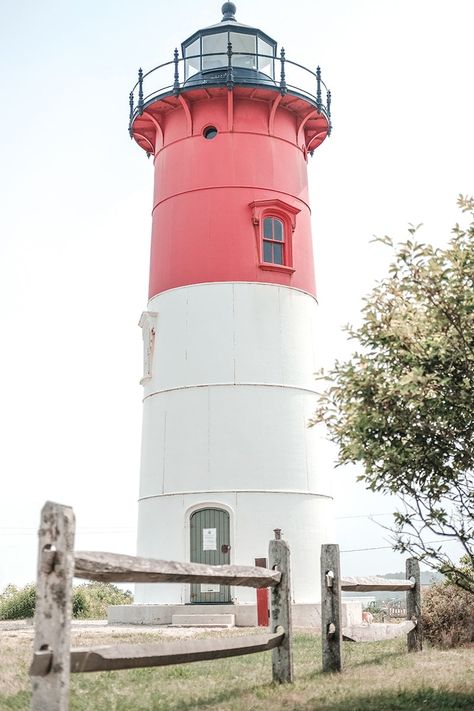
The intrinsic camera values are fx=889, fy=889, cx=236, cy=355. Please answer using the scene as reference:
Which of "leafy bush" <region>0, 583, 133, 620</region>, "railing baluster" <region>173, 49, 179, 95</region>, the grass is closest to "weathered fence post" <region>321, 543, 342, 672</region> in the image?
the grass

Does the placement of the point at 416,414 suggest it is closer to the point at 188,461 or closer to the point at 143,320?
the point at 188,461

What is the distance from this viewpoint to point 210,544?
2131 centimetres

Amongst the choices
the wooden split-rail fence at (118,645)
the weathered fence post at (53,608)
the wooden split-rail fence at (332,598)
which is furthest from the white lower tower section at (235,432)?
the weathered fence post at (53,608)

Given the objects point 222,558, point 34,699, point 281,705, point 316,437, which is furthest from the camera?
point 316,437

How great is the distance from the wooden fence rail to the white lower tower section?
41.6 ft

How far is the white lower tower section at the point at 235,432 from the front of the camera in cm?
2133

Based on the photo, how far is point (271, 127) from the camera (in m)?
24.2

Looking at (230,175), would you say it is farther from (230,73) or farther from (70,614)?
(70,614)

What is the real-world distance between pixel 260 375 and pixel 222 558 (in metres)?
4.53

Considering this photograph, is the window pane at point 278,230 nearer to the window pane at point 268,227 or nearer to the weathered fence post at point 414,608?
the window pane at point 268,227

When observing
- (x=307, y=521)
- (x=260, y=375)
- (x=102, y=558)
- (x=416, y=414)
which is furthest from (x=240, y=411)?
(x=102, y=558)

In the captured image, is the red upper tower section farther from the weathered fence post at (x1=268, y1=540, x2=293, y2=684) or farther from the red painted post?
the weathered fence post at (x1=268, y1=540, x2=293, y2=684)

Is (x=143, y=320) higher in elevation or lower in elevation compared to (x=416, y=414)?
higher

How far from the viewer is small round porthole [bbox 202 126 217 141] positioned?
24094 mm
